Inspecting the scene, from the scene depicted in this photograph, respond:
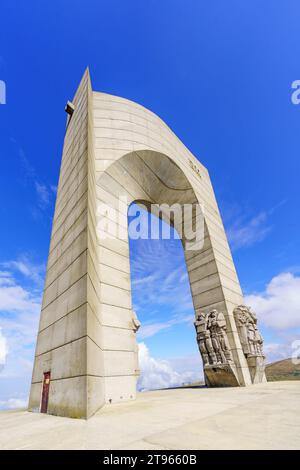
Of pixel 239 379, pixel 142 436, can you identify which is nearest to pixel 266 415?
pixel 142 436

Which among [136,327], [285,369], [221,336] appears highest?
[136,327]

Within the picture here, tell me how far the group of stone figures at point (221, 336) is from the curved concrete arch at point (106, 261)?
333mm

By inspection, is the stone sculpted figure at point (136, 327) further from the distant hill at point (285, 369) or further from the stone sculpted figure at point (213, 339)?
the distant hill at point (285, 369)

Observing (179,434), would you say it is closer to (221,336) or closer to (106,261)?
(106,261)

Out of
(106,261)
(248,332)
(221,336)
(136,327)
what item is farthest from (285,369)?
(106,261)

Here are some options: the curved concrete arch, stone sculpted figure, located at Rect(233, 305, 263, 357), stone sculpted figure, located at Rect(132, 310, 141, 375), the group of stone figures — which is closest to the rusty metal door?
the curved concrete arch

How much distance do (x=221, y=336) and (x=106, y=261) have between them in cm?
667

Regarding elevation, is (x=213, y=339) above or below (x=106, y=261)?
below

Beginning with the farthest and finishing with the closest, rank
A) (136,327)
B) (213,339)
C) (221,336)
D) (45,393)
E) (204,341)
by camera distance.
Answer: (204,341) → (213,339) → (221,336) → (136,327) → (45,393)

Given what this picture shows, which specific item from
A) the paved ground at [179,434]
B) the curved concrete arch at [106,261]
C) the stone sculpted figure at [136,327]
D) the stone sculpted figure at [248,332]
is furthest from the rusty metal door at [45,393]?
the stone sculpted figure at [248,332]

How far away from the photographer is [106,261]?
8688mm

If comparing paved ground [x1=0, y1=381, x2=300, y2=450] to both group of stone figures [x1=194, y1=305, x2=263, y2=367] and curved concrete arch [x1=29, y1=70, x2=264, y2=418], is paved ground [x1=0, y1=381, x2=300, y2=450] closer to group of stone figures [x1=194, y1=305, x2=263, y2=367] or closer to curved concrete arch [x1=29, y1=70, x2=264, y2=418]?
curved concrete arch [x1=29, y1=70, x2=264, y2=418]
